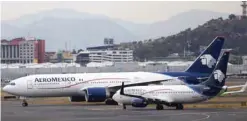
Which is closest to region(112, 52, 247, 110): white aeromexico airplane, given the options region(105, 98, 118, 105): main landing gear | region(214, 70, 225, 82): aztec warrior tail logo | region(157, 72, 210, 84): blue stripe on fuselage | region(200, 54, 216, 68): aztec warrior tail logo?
region(214, 70, 225, 82): aztec warrior tail logo

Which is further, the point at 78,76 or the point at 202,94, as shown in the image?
the point at 78,76

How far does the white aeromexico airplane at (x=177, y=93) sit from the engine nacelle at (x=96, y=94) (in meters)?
7.23

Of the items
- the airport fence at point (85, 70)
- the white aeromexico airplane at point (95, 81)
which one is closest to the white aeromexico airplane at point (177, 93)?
the white aeromexico airplane at point (95, 81)

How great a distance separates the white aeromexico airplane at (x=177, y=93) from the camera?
2047 inches

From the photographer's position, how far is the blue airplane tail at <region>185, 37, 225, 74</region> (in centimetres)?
6556

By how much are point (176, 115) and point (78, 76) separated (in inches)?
904

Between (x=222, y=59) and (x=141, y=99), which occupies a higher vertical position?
(x=222, y=59)

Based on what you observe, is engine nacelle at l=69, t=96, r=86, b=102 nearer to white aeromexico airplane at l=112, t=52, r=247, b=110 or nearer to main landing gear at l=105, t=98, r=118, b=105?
main landing gear at l=105, t=98, r=118, b=105

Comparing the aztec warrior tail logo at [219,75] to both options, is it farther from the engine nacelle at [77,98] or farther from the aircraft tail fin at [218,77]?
the engine nacelle at [77,98]

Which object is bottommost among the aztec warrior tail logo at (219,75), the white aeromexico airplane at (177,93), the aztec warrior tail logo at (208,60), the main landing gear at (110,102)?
the main landing gear at (110,102)

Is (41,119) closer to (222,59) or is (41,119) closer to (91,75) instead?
(222,59)

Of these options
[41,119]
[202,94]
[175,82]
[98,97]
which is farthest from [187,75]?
[41,119]

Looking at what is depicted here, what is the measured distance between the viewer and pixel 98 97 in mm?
63156

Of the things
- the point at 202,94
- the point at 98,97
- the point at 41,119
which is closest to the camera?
the point at 41,119
